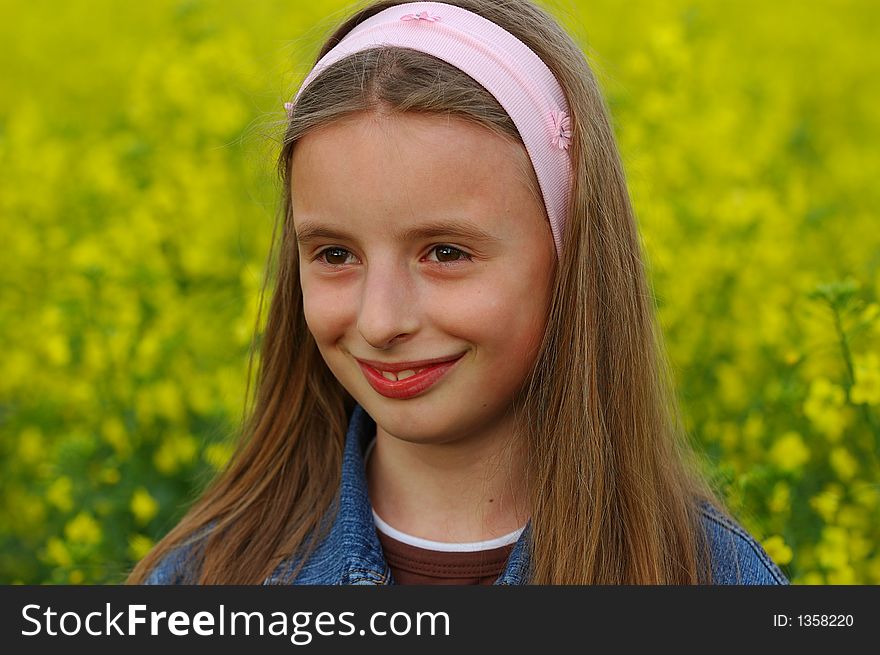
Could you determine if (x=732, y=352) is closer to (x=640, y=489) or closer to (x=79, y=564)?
(x=640, y=489)

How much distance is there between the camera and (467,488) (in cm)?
144

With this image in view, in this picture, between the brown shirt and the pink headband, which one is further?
the brown shirt

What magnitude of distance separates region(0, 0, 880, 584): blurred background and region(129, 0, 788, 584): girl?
0.79 ft

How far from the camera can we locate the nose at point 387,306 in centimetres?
124

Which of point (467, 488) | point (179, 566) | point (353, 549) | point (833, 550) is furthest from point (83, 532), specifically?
point (833, 550)

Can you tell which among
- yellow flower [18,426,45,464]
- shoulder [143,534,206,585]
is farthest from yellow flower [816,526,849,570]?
yellow flower [18,426,45,464]

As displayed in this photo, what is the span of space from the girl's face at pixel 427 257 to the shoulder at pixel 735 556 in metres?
0.36

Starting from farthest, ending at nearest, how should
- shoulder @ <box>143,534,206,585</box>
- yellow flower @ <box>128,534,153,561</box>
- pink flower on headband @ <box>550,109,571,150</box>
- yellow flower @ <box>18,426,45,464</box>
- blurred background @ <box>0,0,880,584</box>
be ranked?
yellow flower @ <box>18,426,45,464</box> < yellow flower @ <box>128,534,153,561</box> < blurred background @ <box>0,0,880,584</box> < shoulder @ <box>143,534,206,585</box> < pink flower on headband @ <box>550,109,571,150</box>

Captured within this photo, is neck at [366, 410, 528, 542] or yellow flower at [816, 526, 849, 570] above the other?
neck at [366, 410, 528, 542]

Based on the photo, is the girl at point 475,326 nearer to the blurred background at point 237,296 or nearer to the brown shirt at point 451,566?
the brown shirt at point 451,566

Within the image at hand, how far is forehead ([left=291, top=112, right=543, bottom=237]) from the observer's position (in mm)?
1241

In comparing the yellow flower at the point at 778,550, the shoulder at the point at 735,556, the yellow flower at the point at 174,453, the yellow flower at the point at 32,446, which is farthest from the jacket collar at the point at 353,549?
the yellow flower at the point at 32,446

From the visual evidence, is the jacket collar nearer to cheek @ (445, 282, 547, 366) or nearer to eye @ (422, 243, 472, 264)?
cheek @ (445, 282, 547, 366)

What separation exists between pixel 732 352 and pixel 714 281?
18 cm
